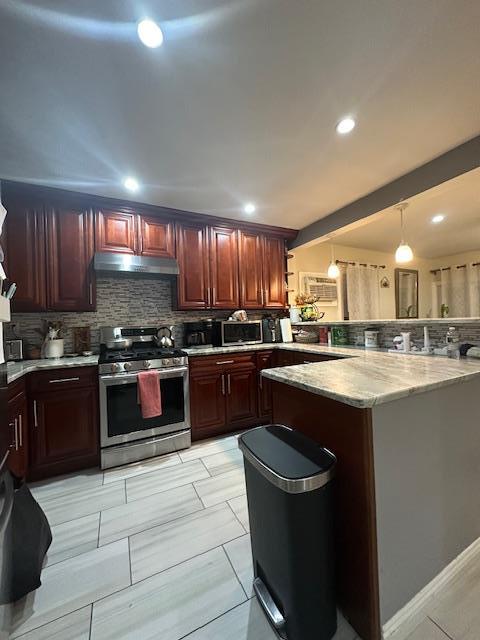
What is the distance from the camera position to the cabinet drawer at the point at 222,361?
8.52ft

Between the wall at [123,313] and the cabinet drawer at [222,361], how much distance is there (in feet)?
2.20

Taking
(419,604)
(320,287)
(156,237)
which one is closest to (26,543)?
(419,604)

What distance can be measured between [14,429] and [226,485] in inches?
59.7

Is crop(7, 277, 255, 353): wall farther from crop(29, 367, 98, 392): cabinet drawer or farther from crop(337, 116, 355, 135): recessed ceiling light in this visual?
crop(337, 116, 355, 135): recessed ceiling light

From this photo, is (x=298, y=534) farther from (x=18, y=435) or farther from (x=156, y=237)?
(x=156, y=237)

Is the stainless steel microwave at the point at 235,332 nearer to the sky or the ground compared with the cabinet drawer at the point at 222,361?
nearer to the sky

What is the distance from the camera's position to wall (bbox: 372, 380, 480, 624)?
0.94 metres

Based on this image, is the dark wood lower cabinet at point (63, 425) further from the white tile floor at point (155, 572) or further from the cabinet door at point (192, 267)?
the cabinet door at point (192, 267)

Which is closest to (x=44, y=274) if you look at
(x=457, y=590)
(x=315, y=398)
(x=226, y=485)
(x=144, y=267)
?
(x=144, y=267)

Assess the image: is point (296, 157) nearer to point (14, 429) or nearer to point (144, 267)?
point (144, 267)

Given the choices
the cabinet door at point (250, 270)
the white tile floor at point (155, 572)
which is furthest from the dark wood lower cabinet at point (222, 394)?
the cabinet door at point (250, 270)

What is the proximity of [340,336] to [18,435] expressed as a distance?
2.95m

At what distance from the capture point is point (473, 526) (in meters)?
1.27

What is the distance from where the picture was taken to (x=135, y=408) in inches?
90.4
